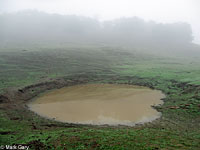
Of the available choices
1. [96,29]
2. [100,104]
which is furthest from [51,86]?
[96,29]

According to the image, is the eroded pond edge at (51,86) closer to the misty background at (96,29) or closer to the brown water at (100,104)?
the brown water at (100,104)

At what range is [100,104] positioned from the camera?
2952cm

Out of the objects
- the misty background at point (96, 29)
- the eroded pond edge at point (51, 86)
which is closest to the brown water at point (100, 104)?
the eroded pond edge at point (51, 86)

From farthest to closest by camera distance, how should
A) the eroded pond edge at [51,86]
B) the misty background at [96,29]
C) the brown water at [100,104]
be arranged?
the misty background at [96,29], the eroded pond edge at [51,86], the brown water at [100,104]

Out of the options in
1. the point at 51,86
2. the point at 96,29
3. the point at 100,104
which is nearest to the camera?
the point at 100,104

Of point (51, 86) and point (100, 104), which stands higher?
point (51, 86)

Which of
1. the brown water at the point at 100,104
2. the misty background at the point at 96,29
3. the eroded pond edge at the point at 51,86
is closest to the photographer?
the brown water at the point at 100,104

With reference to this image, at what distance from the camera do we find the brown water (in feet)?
78.2

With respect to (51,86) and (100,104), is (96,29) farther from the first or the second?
(100,104)

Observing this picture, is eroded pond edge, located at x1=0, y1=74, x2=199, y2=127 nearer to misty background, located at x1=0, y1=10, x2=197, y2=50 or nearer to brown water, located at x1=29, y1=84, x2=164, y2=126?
brown water, located at x1=29, y1=84, x2=164, y2=126

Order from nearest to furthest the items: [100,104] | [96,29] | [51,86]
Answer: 1. [100,104]
2. [51,86]
3. [96,29]

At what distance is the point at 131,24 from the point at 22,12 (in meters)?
107

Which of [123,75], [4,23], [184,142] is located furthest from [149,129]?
[4,23]

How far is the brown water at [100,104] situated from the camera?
23844 millimetres
